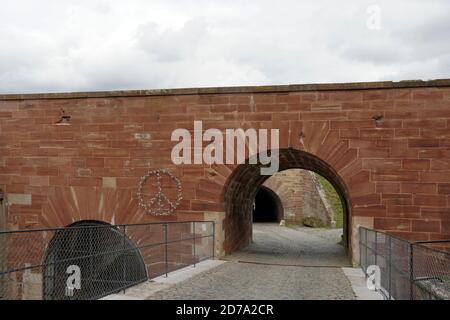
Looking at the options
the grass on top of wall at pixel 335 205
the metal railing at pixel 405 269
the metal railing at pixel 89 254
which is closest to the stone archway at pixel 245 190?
the metal railing at pixel 89 254

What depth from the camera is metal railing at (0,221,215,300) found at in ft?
40.3

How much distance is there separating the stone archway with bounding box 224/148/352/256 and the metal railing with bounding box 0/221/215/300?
1.16 meters

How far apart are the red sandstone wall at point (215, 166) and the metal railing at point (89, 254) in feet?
1.22

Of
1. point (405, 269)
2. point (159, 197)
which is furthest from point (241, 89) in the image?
point (405, 269)

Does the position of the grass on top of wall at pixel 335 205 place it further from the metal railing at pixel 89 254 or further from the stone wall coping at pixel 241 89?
the stone wall coping at pixel 241 89

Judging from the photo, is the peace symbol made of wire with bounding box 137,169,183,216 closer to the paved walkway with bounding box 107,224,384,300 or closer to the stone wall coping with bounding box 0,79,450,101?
the paved walkway with bounding box 107,224,384,300

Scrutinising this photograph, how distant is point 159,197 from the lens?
1262 centimetres

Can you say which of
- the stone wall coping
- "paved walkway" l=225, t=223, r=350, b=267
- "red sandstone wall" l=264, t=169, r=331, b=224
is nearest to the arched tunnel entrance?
"red sandstone wall" l=264, t=169, r=331, b=224

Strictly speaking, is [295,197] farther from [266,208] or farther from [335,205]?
[266,208]

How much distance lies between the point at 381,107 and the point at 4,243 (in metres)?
9.72

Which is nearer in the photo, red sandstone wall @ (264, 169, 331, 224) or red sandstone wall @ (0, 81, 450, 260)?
red sandstone wall @ (0, 81, 450, 260)

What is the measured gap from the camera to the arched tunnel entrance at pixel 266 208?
3017 cm

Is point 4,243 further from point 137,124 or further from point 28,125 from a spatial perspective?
point 137,124

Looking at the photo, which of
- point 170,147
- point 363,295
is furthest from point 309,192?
point 363,295
